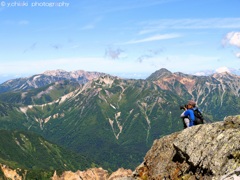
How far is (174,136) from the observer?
125ft

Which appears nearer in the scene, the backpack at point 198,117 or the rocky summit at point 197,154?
the rocky summit at point 197,154

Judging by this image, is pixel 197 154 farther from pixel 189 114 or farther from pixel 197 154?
pixel 189 114

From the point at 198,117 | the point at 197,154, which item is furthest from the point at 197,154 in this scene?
the point at 198,117

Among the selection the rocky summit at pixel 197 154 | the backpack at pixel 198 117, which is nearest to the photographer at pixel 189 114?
the backpack at pixel 198 117

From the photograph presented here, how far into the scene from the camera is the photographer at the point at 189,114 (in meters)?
35.4

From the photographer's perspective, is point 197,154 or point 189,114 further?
point 189,114

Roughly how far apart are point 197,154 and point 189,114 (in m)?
6.11

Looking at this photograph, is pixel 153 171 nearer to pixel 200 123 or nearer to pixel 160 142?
pixel 160 142

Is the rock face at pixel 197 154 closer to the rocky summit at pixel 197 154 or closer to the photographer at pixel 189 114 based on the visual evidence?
the rocky summit at pixel 197 154

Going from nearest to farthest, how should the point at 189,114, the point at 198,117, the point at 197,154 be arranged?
1. the point at 197,154
2. the point at 189,114
3. the point at 198,117

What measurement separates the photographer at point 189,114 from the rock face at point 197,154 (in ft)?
4.99

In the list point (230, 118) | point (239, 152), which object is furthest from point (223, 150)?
point (230, 118)

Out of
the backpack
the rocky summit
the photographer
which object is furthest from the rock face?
the backpack

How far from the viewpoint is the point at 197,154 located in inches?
1225
